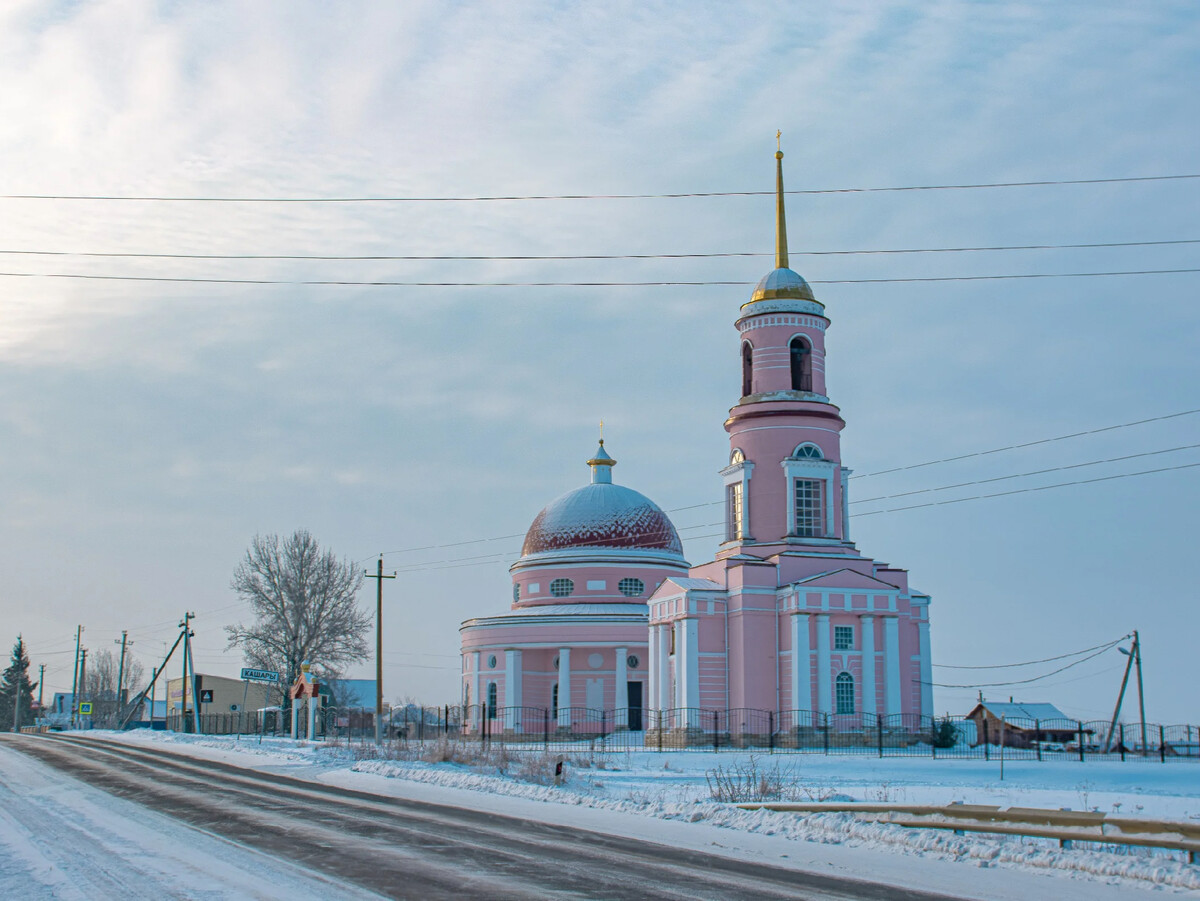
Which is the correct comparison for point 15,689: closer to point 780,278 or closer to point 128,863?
point 780,278

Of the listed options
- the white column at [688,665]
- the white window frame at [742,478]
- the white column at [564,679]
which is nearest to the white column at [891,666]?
the white window frame at [742,478]

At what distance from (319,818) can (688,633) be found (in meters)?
23.6

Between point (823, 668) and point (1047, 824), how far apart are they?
24876 mm

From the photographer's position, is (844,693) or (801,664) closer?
(801,664)

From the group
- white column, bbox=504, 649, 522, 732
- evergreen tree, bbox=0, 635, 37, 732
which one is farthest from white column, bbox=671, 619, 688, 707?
evergreen tree, bbox=0, 635, 37, 732

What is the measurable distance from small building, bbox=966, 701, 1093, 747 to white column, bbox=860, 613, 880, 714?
26.5 ft

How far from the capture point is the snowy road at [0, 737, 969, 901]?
9.42m

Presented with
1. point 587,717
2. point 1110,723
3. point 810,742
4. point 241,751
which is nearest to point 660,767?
point 810,742

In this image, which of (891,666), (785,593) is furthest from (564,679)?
(891,666)

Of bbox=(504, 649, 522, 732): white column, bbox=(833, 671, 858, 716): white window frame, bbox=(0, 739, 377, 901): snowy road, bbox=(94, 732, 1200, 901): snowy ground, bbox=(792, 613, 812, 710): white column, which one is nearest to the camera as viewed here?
bbox=(0, 739, 377, 901): snowy road

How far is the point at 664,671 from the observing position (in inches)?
1538

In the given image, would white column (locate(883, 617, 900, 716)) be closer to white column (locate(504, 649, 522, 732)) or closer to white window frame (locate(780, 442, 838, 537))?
white window frame (locate(780, 442, 838, 537))

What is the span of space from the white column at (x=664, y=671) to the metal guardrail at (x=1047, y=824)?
→ 24911mm

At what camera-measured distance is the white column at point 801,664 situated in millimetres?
35844
